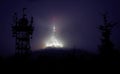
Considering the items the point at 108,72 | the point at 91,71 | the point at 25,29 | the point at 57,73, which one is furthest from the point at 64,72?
the point at 25,29

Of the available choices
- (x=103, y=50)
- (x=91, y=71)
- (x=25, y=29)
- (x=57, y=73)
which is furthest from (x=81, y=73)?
(x=103, y=50)

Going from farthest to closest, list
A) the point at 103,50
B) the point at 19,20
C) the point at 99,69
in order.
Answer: the point at 103,50 → the point at 19,20 → the point at 99,69

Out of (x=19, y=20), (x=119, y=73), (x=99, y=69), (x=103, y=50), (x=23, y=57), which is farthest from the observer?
(x=103, y=50)

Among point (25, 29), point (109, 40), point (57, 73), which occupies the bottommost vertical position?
point (57, 73)

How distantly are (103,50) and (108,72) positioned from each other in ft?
90.6

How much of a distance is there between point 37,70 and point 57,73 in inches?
134

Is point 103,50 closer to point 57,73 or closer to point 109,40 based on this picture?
point 109,40

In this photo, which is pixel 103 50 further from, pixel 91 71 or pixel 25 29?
pixel 91 71

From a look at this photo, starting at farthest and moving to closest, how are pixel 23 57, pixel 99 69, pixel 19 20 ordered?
1. pixel 19 20
2. pixel 23 57
3. pixel 99 69

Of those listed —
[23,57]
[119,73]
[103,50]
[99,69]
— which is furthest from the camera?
[103,50]

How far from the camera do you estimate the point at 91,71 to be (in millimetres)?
24891

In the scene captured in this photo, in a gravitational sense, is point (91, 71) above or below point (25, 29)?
below

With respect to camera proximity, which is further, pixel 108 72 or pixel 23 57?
pixel 23 57

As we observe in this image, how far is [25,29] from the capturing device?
4453cm
